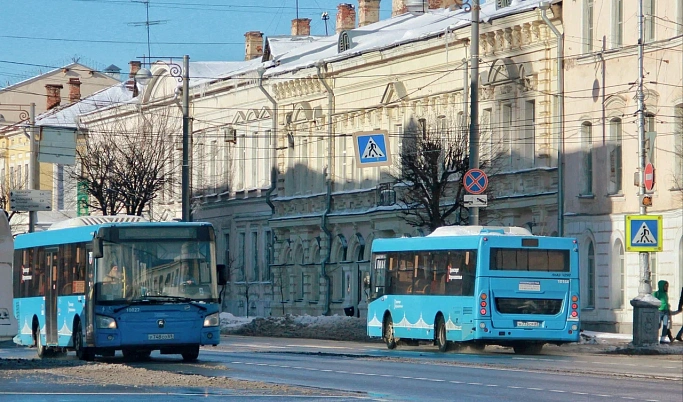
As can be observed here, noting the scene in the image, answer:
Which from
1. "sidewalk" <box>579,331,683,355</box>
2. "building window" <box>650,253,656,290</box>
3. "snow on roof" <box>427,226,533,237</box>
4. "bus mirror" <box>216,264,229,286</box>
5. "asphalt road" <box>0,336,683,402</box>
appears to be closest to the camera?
"asphalt road" <box>0,336,683,402</box>

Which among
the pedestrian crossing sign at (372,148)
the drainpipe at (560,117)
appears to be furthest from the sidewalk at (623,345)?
the pedestrian crossing sign at (372,148)

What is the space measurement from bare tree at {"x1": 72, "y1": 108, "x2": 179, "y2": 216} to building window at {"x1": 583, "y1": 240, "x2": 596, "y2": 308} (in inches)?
1039

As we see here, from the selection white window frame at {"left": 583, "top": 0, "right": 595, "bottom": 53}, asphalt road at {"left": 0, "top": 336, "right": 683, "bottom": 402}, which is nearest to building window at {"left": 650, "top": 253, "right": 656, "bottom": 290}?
white window frame at {"left": 583, "top": 0, "right": 595, "bottom": 53}

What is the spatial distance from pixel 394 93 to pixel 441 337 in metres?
22.3

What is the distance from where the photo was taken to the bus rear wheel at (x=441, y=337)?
109 ft

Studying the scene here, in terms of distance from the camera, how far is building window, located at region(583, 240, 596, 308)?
45.1m

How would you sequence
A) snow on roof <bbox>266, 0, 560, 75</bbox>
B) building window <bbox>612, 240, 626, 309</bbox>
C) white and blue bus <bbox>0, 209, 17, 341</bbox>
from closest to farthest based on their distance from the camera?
white and blue bus <bbox>0, 209, 17, 341</bbox> → building window <bbox>612, 240, 626, 309</bbox> → snow on roof <bbox>266, 0, 560, 75</bbox>

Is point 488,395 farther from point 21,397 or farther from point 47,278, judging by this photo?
point 47,278

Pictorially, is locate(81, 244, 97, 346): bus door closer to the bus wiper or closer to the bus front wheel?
the bus front wheel

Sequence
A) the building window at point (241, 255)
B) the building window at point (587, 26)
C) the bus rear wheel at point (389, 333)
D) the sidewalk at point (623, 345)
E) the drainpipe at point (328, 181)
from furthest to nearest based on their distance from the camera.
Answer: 1. the building window at point (241, 255)
2. the drainpipe at point (328, 181)
3. the building window at point (587, 26)
4. the bus rear wheel at point (389, 333)
5. the sidewalk at point (623, 345)

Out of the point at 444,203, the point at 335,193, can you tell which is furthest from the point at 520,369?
the point at 335,193

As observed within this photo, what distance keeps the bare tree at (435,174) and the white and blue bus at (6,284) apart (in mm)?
21699

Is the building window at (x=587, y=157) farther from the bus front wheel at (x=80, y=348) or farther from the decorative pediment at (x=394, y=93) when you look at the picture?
the bus front wheel at (x=80, y=348)

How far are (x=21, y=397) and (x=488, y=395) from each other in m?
5.57
